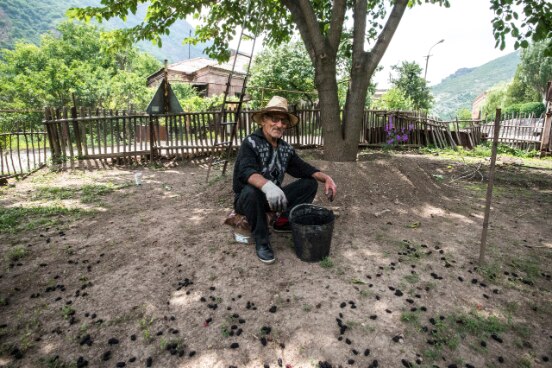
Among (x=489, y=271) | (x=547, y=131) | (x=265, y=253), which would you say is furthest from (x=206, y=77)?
(x=489, y=271)

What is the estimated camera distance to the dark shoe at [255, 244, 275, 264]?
3322 millimetres

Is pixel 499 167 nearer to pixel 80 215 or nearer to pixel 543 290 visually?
pixel 543 290

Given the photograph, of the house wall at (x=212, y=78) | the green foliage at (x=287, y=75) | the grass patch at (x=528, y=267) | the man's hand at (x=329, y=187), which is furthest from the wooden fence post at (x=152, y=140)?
the house wall at (x=212, y=78)

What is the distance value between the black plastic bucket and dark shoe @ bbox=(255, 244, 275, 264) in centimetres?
31

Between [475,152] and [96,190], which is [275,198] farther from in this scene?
[475,152]

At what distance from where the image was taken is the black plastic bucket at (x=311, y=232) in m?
3.22

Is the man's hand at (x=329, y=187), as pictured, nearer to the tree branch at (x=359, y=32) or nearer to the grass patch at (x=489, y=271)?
the grass patch at (x=489, y=271)

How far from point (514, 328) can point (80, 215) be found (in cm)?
579

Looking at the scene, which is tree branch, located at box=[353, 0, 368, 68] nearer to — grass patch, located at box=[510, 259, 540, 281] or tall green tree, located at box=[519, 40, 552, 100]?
grass patch, located at box=[510, 259, 540, 281]

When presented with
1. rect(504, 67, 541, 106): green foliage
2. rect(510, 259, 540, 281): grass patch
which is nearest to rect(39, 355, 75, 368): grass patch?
rect(510, 259, 540, 281): grass patch

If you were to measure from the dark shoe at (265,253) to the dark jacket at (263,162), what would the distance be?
0.74 meters

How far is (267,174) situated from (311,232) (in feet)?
2.98

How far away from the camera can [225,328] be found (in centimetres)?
246

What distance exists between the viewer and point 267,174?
3656mm
